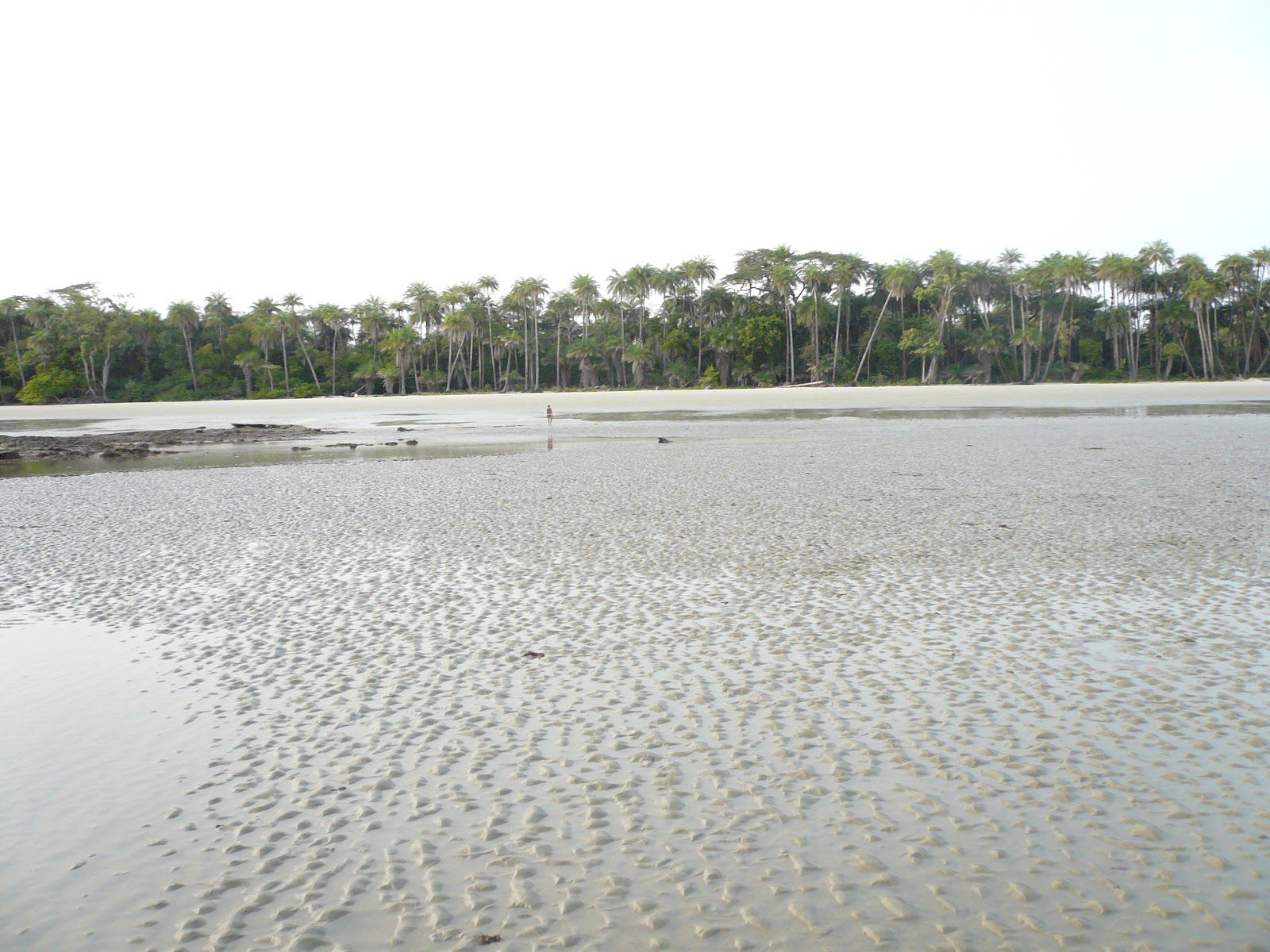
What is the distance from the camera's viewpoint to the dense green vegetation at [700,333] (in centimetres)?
8275

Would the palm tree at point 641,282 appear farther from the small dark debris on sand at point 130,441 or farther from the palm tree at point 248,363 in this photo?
the small dark debris on sand at point 130,441

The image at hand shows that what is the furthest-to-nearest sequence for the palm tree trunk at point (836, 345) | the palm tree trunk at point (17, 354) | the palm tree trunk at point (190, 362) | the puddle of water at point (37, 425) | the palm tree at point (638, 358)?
the palm tree trunk at point (190, 362), the palm tree trunk at point (17, 354), the palm tree at point (638, 358), the palm tree trunk at point (836, 345), the puddle of water at point (37, 425)

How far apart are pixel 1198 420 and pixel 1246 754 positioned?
100 feet

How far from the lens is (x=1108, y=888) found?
129 inches

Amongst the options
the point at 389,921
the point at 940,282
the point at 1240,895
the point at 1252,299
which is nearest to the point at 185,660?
the point at 389,921

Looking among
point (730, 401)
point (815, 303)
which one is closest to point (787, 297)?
point (815, 303)

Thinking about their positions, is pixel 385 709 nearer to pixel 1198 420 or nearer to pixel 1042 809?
pixel 1042 809

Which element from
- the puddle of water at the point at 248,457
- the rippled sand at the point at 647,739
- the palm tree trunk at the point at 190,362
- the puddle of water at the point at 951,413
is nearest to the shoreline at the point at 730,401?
the puddle of water at the point at 951,413

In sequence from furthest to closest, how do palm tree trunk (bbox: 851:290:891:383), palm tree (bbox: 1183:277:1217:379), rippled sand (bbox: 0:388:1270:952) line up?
palm tree trunk (bbox: 851:290:891:383)
palm tree (bbox: 1183:277:1217:379)
rippled sand (bbox: 0:388:1270:952)

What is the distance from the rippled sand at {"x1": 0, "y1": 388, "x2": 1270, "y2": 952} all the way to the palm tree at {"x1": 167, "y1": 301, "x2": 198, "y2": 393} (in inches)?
3686

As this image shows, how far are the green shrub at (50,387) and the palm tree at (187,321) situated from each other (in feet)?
33.6

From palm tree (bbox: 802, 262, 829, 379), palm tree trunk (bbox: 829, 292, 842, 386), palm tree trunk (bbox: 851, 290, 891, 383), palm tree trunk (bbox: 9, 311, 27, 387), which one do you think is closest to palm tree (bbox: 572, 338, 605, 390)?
palm tree (bbox: 802, 262, 829, 379)

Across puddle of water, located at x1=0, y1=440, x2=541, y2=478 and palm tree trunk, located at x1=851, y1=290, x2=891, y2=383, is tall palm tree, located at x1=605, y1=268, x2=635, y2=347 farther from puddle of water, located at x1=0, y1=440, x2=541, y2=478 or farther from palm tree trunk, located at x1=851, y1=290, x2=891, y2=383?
puddle of water, located at x1=0, y1=440, x2=541, y2=478

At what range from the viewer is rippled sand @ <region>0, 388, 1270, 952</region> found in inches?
128
